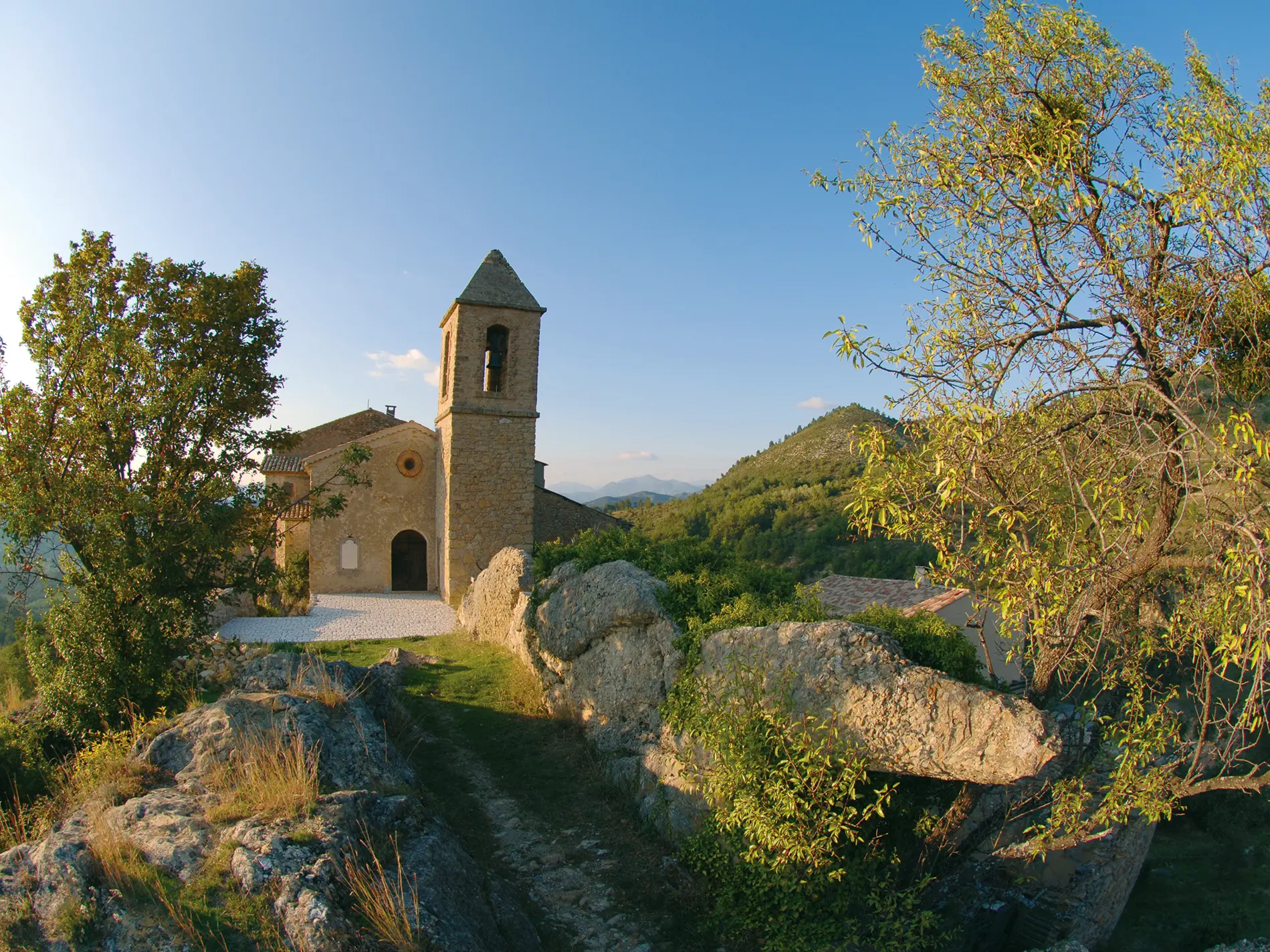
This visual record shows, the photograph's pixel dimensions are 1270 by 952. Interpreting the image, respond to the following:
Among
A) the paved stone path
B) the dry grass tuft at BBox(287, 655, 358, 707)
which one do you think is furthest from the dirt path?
the paved stone path

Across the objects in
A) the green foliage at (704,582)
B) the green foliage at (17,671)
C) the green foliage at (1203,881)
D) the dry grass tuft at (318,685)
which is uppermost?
the green foliage at (704,582)

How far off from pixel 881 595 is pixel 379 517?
49.3 feet

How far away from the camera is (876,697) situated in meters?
6.14

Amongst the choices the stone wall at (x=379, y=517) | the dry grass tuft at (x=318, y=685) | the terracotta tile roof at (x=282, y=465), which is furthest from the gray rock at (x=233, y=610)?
the dry grass tuft at (x=318, y=685)

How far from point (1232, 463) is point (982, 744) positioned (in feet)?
9.02

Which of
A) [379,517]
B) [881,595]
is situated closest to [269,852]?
[379,517]

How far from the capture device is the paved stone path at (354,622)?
51.2 feet

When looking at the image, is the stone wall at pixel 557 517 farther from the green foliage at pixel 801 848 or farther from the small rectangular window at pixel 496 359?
the green foliage at pixel 801 848

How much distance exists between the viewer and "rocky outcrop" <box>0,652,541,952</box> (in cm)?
439

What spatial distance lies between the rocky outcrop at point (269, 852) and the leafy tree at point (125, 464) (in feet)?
6.05

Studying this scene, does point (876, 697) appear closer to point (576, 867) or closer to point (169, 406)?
point (576, 867)

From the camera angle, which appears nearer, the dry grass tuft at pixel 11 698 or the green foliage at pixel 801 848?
the green foliage at pixel 801 848

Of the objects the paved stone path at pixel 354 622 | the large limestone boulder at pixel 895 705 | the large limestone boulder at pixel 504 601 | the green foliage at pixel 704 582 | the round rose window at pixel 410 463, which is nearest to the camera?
the large limestone boulder at pixel 895 705

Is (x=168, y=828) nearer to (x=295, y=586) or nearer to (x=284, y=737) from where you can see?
(x=284, y=737)
